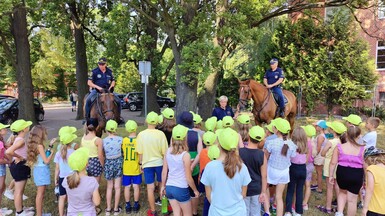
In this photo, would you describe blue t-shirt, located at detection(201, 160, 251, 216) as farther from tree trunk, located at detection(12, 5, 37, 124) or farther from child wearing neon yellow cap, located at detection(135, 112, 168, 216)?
tree trunk, located at detection(12, 5, 37, 124)

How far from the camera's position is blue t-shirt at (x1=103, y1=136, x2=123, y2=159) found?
16.6ft

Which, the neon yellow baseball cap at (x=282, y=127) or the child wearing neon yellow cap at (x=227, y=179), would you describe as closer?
the child wearing neon yellow cap at (x=227, y=179)

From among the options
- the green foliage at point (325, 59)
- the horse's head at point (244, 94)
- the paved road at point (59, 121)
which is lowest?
the paved road at point (59, 121)

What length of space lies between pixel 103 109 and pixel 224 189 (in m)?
5.11

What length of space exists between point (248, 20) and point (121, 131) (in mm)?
7500

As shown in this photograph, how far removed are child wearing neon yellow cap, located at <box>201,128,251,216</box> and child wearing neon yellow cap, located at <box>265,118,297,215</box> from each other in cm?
145

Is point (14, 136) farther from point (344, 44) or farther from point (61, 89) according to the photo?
point (61, 89)

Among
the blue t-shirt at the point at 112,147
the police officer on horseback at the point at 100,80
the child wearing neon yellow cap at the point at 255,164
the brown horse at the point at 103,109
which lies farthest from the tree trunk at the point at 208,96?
the child wearing neon yellow cap at the point at 255,164

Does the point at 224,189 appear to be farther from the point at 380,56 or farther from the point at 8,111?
the point at 380,56

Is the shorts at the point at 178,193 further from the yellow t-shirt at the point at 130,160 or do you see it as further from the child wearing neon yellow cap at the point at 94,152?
the child wearing neon yellow cap at the point at 94,152

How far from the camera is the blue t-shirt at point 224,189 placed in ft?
10.5

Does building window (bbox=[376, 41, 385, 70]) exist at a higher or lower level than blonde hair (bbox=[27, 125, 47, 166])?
higher

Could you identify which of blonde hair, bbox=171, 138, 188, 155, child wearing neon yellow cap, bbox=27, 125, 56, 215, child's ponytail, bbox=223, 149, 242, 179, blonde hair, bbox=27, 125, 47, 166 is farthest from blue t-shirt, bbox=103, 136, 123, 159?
child's ponytail, bbox=223, 149, 242, 179

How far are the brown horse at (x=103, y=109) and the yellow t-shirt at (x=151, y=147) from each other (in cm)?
272
